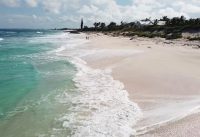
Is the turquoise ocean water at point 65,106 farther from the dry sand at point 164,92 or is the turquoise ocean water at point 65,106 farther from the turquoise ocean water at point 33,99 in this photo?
the dry sand at point 164,92

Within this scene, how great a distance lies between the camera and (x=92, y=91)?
1552cm

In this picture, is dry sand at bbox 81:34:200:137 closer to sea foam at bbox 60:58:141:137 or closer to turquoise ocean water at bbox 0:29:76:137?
sea foam at bbox 60:58:141:137

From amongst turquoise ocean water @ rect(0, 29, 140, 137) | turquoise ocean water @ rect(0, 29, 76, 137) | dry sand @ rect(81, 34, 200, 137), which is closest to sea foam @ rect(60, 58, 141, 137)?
turquoise ocean water @ rect(0, 29, 140, 137)

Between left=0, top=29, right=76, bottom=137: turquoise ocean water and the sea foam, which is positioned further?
left=0, top=29, right=76, bottom=137: turquoise ocean water

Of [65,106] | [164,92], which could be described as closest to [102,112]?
[65,106]

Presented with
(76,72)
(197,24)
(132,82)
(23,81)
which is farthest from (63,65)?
(197,24)

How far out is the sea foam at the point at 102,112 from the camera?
32.5 feet

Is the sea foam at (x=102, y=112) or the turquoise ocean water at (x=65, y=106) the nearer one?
the sea foam at (x=102, y=112)

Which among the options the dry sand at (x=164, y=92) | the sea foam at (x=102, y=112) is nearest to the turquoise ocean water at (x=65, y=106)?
the sea foam at (x=102, y=112)

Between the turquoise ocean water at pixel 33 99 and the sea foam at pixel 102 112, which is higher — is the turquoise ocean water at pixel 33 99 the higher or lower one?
the lower one

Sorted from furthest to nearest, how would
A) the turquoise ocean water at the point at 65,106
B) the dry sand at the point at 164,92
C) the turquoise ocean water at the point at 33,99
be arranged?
the turquoise ocean water at the point at 33,99, the turquoise ocean water at the point at 65,106, the dry sand at the point at 164,92

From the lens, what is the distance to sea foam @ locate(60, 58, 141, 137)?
992cm

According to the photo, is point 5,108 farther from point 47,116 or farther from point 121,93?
point 121,93

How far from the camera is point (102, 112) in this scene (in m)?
11.9
